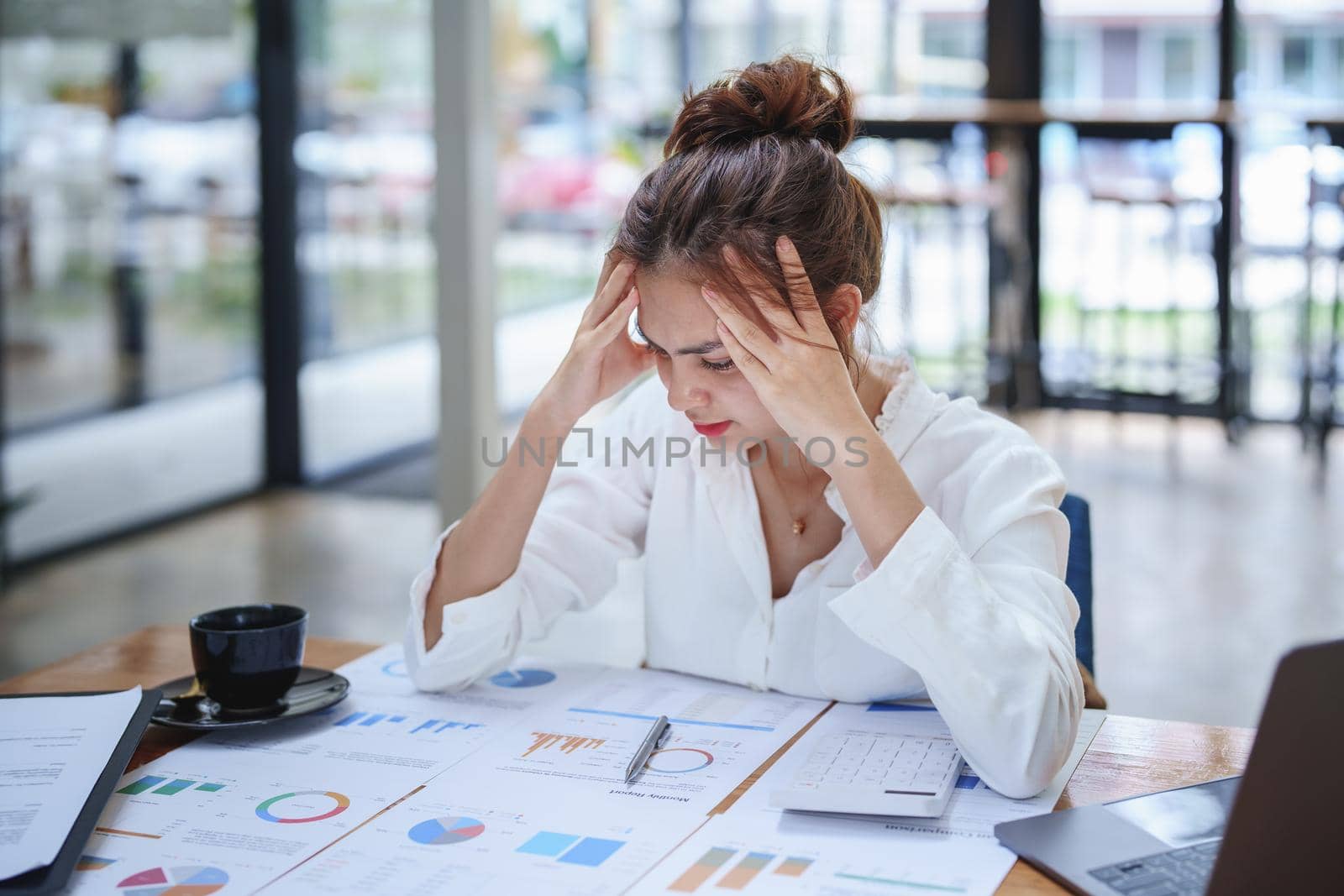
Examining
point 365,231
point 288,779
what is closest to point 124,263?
point 365,231

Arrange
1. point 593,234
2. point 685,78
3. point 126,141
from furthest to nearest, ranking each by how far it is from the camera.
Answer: point 685,78
point 593,234
point 126,141

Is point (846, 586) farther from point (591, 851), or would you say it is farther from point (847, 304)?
point (591, 851)

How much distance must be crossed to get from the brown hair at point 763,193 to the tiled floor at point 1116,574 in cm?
118

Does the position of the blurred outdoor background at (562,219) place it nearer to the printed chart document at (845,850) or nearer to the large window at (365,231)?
the large window at (365,231)

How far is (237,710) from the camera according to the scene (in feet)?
4.27

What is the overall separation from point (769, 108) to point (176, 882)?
0.91 m

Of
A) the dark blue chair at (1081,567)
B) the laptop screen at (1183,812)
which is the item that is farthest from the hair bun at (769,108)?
the laptop screen at (1183,812)

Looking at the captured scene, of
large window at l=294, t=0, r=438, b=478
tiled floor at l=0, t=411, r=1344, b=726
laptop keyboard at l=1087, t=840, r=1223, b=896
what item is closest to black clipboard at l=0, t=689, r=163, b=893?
laptop keyboard at l=1087, t=840, r=1223, b=896

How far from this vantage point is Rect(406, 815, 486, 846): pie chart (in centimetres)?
104

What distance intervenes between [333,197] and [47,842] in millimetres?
3974

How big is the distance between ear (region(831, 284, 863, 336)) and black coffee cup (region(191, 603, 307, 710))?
1.98 feet

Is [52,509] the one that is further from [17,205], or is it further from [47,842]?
[47,842]

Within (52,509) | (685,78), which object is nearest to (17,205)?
(52,509)

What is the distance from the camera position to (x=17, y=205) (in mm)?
4035
